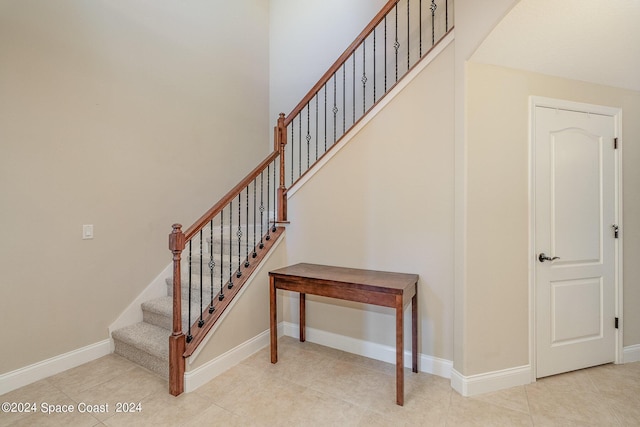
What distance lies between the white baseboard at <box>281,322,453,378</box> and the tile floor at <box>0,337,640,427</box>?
0.24ft

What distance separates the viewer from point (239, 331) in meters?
2.58

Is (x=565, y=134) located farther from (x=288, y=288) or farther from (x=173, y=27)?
(x=173, y=27)

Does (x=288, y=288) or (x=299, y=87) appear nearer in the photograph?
(x=288, y=288)

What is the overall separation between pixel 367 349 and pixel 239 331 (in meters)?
1.17

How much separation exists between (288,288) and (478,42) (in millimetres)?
2298

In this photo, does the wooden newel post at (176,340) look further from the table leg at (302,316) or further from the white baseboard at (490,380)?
A: the white baseboard at (490,380)

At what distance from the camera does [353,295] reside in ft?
7.18

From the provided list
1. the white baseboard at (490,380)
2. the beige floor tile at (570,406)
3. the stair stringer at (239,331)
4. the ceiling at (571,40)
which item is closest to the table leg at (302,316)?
the stair stringer at (239,331)

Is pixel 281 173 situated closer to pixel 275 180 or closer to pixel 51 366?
pixel 275 180

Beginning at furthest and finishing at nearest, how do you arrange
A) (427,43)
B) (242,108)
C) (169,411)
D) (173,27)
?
(242,108) → (427,43) → (173,27) → (169,411)

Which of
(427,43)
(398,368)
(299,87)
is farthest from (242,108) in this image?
(398,368)

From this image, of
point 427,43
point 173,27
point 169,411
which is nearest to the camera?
point 169,411

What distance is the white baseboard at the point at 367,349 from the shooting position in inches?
91.4

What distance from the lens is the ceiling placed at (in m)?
1.78
